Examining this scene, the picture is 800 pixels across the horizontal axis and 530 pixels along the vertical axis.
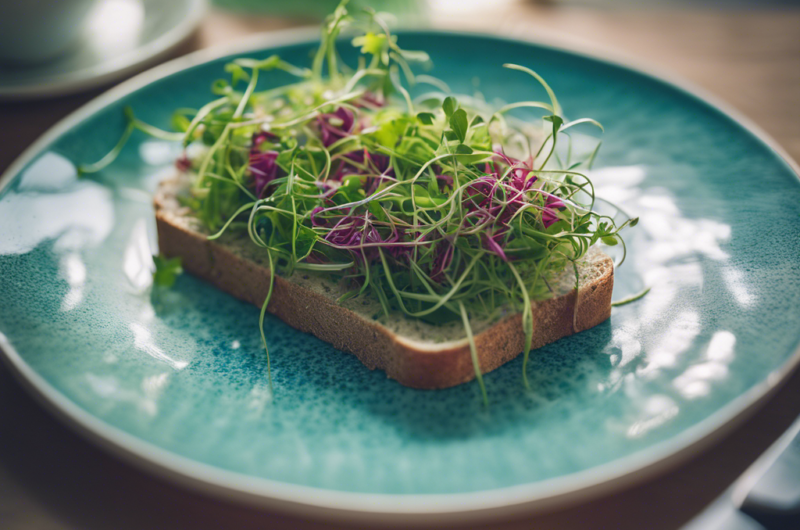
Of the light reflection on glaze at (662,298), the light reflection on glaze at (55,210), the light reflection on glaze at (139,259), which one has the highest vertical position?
the light reflection on glaze at (662,298)

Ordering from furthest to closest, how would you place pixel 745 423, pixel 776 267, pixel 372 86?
1. pixel 372 86
2. pixel 776 267
3. pixel 745 423

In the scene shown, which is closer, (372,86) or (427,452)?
(427,452)

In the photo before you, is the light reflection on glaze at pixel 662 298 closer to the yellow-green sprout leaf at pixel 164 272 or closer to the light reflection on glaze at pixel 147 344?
the light reflection on glaze at pixel 147 344

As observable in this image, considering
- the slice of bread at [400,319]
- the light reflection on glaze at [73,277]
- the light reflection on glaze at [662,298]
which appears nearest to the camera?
the light reflection on glaze at [662,298]

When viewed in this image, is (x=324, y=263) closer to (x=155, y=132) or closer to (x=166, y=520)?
(x=166, y=520)

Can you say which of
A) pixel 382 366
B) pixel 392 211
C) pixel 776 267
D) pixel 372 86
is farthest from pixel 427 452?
pixel 372 86

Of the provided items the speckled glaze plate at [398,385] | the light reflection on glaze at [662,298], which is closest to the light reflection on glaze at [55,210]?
the speckled glaze plate at [398,385]

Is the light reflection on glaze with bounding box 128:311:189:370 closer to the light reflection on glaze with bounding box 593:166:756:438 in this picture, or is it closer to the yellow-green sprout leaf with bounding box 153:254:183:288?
the yellow-green sprout leaf with bounding box 153:254:183:288
